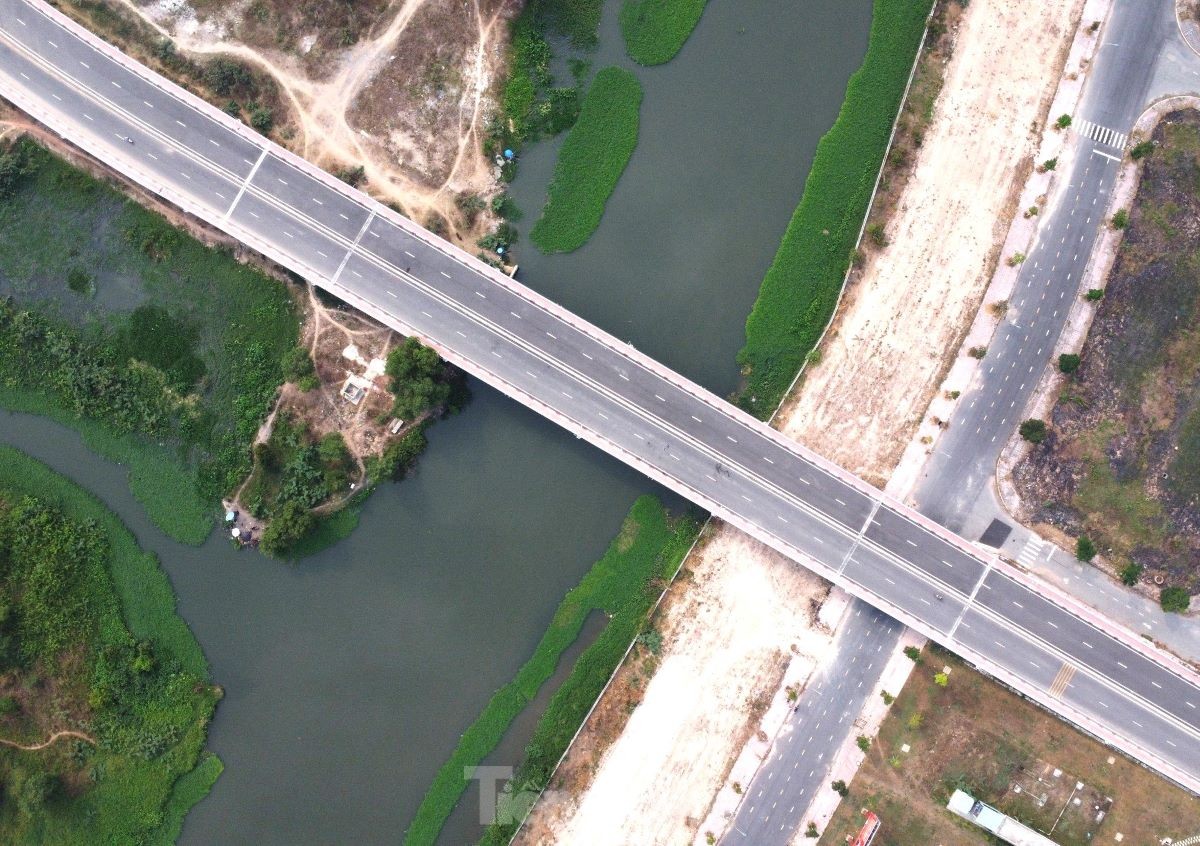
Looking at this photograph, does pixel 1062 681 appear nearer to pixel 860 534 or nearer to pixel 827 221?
pixel 860 534

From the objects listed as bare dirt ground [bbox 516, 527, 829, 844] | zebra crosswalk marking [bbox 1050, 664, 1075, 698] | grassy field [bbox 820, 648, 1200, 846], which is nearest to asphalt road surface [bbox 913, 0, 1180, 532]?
zebra crosswalk marking [bbox 1050, 664, 1075, 698]

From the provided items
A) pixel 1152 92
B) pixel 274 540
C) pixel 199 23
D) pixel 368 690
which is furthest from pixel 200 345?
→ pixel 1152 92

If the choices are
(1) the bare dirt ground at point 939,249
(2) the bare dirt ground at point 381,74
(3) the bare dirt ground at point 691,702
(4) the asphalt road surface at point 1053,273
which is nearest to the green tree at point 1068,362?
(4) the asphalt road surface at point 1053,273

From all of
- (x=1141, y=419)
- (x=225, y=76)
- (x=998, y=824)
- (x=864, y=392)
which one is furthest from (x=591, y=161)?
(x=998, y=824)

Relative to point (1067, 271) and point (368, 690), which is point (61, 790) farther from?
point (1067, 271)

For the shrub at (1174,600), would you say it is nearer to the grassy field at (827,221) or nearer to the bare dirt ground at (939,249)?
the bare dirt ground at (939,249)

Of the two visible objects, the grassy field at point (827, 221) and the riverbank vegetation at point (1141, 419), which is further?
the grassy field at point (827, 221)

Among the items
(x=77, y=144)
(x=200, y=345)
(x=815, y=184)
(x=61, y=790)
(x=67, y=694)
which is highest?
(x=815, y=184)
